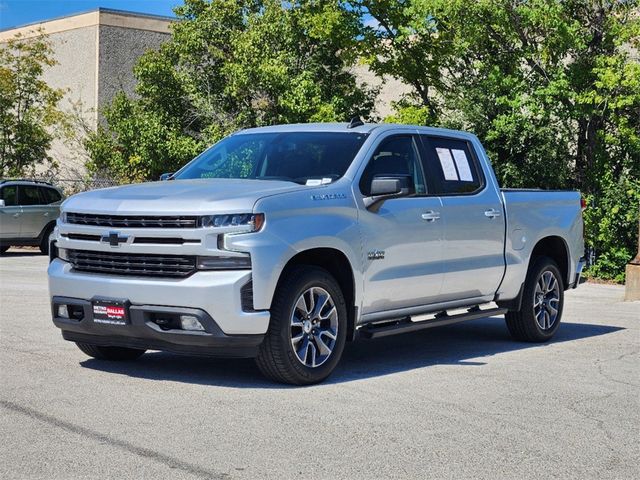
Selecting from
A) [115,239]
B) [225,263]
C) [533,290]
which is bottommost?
[533,290]

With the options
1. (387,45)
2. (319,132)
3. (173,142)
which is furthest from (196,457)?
(173,142)

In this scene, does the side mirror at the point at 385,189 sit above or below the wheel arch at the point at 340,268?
above

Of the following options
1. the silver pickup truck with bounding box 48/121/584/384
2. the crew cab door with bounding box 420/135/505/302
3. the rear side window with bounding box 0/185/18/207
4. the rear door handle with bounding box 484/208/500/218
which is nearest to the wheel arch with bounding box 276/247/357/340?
the silver pickup truck with bounding box 48/121/584/384

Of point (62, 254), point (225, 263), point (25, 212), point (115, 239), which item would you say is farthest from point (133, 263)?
point (25, 212)

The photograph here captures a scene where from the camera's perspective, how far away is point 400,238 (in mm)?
9406

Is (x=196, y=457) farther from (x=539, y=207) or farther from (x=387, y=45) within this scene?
(x=387, y=45)

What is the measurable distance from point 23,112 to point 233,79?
11720mm

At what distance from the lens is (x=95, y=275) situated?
340 inches

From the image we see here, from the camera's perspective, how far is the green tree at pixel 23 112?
35.9m

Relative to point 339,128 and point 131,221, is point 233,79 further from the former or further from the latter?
point 131,221

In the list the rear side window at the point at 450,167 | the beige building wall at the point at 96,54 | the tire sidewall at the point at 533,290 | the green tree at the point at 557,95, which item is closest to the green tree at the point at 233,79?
the green tree at the point at 557,95

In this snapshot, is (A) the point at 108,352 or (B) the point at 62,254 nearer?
(B) the point at 62,254

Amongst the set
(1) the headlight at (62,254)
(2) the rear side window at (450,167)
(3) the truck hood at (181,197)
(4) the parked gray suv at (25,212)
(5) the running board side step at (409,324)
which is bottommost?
(4) the parked gray suv at (25,212)

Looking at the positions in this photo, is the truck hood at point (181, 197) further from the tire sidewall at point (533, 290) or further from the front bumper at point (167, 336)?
the tire sidewall at point (533, 290)
